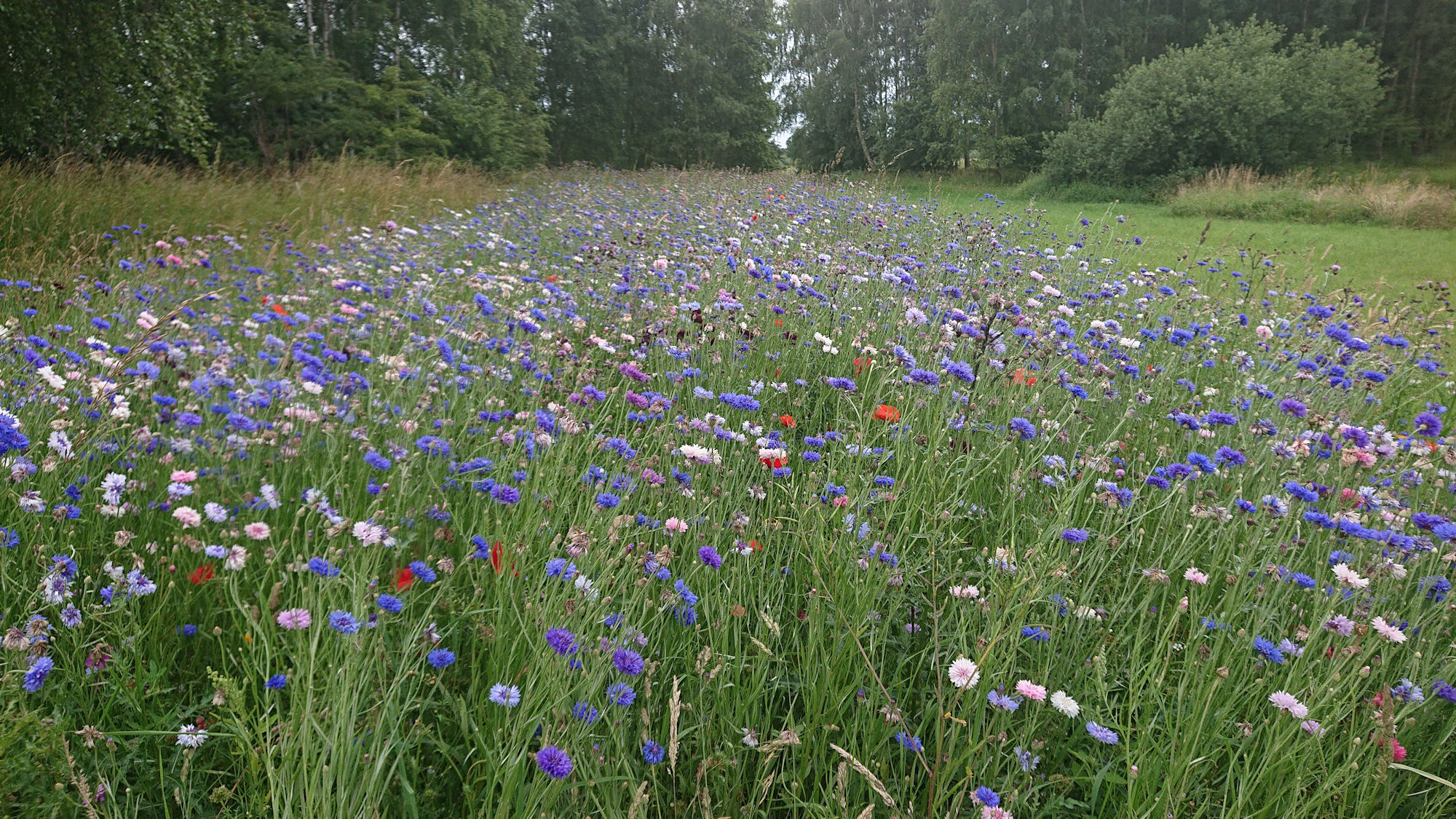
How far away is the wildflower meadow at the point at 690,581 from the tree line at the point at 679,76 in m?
7.63

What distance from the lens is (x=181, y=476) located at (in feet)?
4.99

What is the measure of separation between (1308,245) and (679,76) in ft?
77.0

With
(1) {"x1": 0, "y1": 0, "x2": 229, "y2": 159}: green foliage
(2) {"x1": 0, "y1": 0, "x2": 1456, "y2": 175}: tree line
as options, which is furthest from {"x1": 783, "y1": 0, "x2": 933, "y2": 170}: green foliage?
(1) {"x1": 0, "y1": 0, "x2": 229, "y2": 159}: green foliage

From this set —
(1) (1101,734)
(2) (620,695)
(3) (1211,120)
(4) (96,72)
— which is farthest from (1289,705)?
(3) (1211,120)

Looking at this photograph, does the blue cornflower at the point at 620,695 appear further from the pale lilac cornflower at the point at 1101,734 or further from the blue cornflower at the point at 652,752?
the pale lilac cornflower at the point at 1101,734

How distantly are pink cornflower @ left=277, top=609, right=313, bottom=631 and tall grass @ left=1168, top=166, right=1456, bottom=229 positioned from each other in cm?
1870

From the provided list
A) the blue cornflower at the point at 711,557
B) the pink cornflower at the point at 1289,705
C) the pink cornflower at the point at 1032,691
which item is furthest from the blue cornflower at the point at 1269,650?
the blue cornflower at the point at 711,557

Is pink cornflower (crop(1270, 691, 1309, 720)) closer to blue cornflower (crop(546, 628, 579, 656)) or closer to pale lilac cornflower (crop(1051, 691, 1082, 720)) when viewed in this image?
pale lilac cornflower (crop(1051, 691, 1082, 720))

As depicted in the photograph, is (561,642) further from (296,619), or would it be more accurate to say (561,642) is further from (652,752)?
(296,619)

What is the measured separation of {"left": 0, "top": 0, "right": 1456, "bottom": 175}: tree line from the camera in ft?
28.6

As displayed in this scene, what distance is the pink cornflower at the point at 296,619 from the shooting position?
1.15 m

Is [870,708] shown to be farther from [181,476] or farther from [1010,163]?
[1010,163]

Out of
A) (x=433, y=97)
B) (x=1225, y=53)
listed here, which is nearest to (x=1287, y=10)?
(x=1225, y=53)

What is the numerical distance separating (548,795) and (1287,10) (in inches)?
1791
